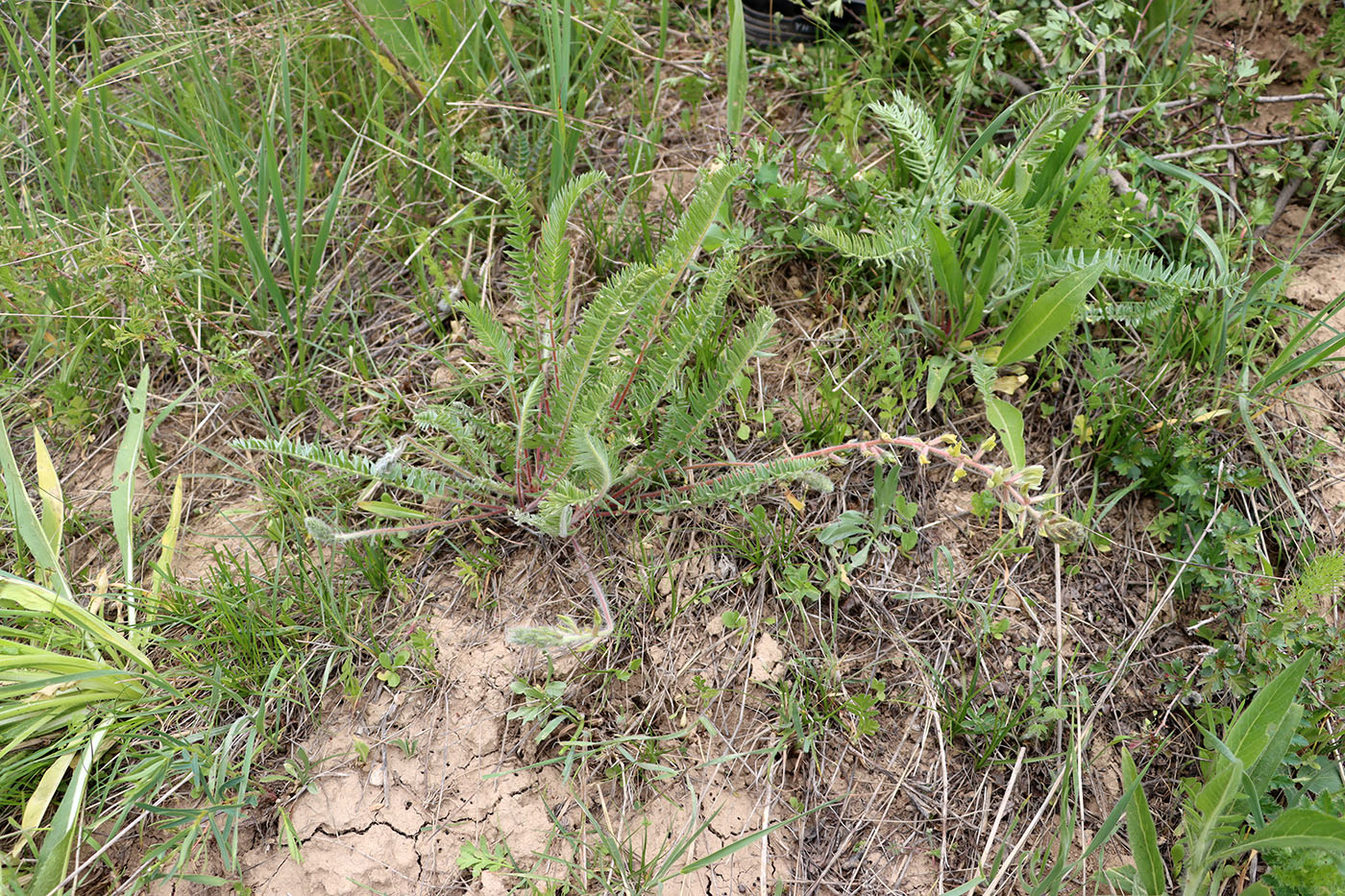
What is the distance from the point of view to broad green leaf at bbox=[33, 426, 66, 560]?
193 cm

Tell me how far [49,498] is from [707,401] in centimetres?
Result: 154

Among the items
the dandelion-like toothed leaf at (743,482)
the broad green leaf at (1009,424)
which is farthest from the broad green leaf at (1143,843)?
the dandelion-like toothed leaf at (743,482)

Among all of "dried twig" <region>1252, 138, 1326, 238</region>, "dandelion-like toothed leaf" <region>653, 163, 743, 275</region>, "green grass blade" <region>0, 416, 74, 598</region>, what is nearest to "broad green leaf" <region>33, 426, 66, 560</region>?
"green grass blade" <region>0, 416, 74, 598</region>

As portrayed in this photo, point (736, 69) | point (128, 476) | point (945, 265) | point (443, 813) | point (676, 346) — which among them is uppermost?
point (736, 69)

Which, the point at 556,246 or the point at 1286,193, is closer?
the point at 556,246

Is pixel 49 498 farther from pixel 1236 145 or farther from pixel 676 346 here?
pixel 1236 145

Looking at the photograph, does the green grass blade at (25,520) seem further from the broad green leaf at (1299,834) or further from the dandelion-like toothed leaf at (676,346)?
the broad green leaf at (1299,834)

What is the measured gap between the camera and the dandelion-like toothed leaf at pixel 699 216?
1584mm

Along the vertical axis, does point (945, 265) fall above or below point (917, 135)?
below

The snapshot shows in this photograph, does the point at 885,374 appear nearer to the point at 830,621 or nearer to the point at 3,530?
the point at 830,621

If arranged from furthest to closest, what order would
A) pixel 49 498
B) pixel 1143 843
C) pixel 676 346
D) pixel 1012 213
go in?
pixel 49 498 < pixel 1012 213 < pixel 676 346 < pixel 1143 843

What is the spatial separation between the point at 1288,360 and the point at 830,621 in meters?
1.17

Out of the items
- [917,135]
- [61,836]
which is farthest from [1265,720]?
[61,836]

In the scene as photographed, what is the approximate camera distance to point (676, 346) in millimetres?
1756
